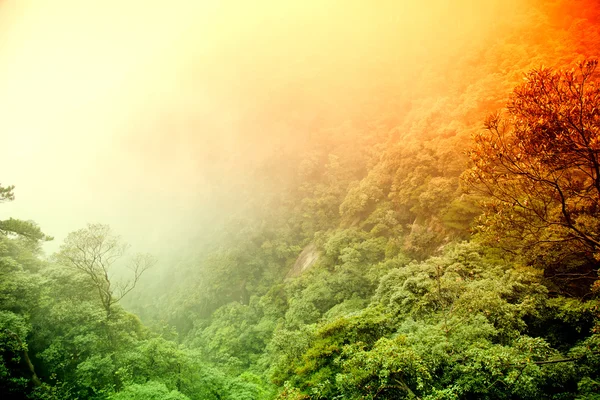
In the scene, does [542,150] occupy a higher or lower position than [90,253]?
lower

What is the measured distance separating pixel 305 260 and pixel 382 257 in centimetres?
1509

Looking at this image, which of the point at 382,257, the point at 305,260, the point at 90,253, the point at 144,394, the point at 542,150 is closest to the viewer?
the point at 542,150

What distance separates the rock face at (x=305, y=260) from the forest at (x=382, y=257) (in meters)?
0.48

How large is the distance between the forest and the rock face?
1.56 feet

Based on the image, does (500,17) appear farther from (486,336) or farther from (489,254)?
(486,336)

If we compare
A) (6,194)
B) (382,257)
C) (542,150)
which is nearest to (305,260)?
(382,257)

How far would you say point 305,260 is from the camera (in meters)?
40.1

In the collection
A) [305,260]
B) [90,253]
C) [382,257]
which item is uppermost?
[305,260]

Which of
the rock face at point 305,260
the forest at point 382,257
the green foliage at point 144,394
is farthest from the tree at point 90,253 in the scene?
the rock face at point 305,260

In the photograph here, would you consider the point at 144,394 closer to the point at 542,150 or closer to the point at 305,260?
the point at 542,150

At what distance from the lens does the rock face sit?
124ft

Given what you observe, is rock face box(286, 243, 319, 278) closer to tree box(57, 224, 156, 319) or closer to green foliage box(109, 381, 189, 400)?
tree box(57, 224, 156, 319)

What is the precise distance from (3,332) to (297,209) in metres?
40.2

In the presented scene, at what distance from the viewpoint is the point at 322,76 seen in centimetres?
7606
